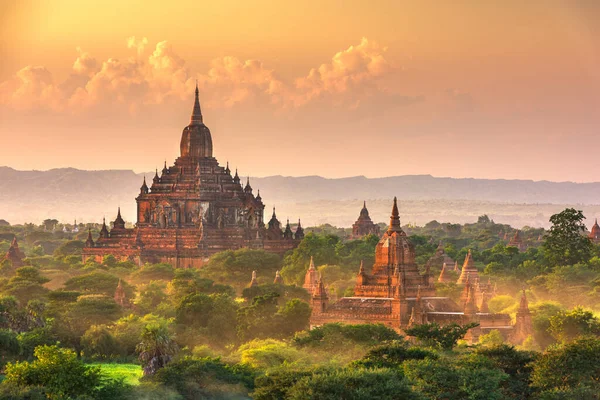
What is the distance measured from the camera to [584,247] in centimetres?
11275

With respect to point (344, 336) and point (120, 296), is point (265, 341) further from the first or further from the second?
point (120, 296)

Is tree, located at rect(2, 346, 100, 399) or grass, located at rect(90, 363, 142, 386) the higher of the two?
tree, located at rect(2, 346, 100, 399)

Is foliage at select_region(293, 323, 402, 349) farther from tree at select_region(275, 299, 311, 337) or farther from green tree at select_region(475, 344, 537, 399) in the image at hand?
tree at select_region(275, 299, 311, 337)

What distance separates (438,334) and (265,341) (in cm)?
1054

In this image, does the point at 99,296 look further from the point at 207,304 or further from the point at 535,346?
the point at 535,346

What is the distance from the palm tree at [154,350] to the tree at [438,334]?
420 inches

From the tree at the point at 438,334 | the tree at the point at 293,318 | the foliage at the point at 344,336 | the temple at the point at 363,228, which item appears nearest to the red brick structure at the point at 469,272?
the tree at the point at 293,318

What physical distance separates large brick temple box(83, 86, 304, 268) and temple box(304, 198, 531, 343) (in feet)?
145

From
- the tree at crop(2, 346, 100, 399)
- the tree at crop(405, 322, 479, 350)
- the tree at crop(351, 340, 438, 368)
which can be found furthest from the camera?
the tree at crop(405, 322, 479, 350)

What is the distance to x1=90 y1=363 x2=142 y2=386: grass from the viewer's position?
193 ft

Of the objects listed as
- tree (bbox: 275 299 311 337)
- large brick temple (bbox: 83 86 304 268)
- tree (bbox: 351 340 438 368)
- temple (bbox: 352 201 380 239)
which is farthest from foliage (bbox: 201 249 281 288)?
temple (bbox: 352 201 380 239)

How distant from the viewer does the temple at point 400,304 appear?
235 ft

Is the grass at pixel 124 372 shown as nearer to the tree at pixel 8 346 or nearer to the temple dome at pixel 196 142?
the tree at pixel 8 346

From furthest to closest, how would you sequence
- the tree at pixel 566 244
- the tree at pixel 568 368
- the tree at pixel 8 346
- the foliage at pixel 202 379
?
the tree at pixel 566 244 < the tree at pixel 8 346 < the foliage at pixel 202 379 < the tree at pixel 568 368
